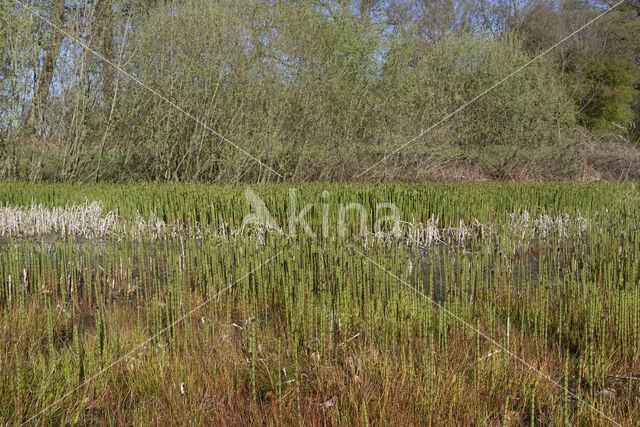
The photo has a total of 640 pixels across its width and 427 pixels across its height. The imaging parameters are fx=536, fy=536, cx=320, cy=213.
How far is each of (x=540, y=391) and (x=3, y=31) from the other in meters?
9.91

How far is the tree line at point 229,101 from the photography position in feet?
32.7

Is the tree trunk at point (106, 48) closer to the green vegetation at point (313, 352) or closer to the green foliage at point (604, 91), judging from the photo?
the green vegetation at point (313, 352)

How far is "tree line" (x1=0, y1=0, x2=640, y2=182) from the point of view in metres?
9.98

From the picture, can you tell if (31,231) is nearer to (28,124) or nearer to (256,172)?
(28,124)

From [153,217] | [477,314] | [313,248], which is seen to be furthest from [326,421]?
[153,217]

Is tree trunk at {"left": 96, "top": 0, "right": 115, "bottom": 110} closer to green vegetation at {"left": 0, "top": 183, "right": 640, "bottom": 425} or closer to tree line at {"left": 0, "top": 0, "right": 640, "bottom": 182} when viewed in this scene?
tree line at {"left": 0, "top": 0, "right": 640, "bottom": 182}

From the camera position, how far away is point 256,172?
1202 centimetres

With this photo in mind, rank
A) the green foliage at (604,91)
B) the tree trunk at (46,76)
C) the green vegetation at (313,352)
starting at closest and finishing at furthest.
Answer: the green vegetation at (313,352) → the tree trunk at (46,76) → the green foliage at (604,91)

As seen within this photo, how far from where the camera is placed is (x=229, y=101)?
11102mm
